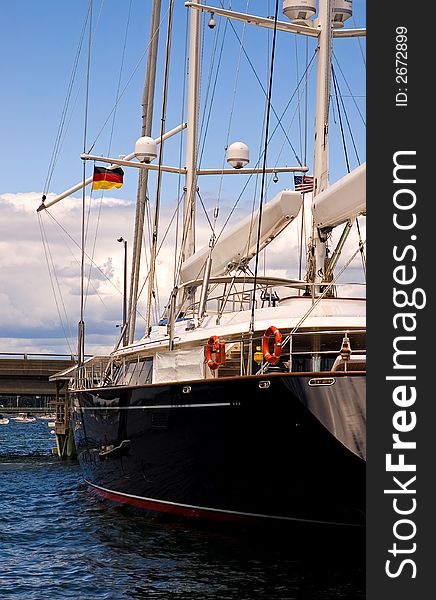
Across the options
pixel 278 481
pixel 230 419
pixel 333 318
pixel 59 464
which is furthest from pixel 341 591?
pixel 59 464

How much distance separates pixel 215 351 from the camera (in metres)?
20.3

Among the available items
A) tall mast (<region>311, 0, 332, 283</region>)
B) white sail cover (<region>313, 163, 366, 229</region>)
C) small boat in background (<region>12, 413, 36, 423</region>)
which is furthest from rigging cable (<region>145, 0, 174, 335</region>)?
small boat in background (<region>12, 413, 36, 423</region>)

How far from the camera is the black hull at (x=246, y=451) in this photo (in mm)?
18078

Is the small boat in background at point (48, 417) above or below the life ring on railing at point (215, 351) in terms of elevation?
above

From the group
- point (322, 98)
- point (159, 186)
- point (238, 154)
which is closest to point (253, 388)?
point (322, 98)

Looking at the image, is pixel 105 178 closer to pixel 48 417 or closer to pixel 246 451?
pixel 246 451

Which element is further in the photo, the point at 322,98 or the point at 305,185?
the point at 305,185

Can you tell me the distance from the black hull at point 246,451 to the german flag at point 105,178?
41.0 feet

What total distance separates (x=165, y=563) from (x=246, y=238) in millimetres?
8931

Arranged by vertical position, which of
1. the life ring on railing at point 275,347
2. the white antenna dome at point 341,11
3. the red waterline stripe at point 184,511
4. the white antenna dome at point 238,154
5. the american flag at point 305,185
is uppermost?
the white antenna dome at point 341,11

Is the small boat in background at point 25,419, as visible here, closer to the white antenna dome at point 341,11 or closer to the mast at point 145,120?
the mast at point 145,120

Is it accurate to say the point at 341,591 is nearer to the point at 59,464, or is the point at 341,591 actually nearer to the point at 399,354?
the point at 399,354

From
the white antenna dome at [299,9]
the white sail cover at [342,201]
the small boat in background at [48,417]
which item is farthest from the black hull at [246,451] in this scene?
the small boat in background at [48,417]

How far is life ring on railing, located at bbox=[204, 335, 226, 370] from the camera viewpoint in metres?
20.2
